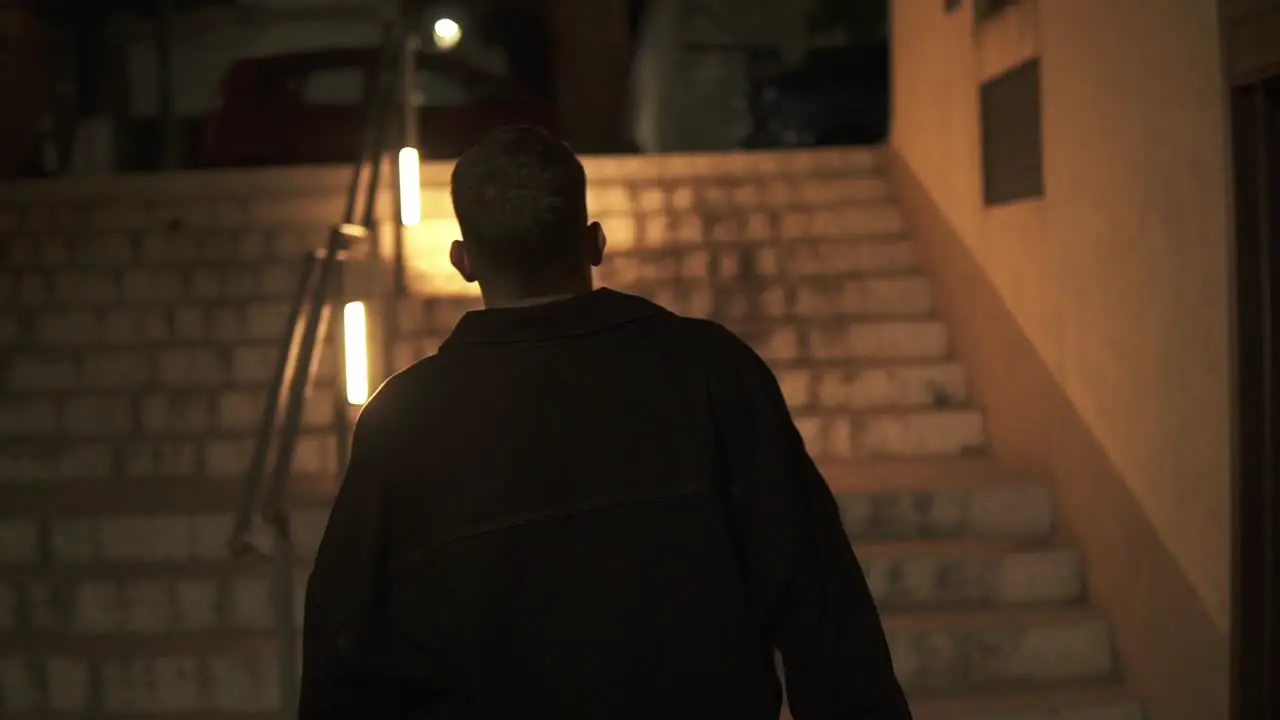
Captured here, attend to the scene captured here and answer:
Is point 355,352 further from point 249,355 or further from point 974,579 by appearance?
point 974,579

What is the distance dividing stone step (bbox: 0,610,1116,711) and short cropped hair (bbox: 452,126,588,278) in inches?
101

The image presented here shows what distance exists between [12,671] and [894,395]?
107 inches

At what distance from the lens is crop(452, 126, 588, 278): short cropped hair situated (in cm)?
123

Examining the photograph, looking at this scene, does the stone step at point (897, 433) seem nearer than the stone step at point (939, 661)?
No

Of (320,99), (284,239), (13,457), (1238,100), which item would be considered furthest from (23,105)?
(1238,100)

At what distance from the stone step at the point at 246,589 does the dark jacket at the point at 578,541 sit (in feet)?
8.57

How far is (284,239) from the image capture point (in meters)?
5.67

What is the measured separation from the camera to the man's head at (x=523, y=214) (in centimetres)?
123

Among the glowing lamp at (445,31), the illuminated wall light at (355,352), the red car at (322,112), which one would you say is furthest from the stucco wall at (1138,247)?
the red car at (322,112)

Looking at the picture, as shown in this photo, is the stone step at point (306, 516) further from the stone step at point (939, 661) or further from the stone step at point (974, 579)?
the stone step at point (939, 661)

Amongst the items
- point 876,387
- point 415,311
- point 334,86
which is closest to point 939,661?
point 876,387

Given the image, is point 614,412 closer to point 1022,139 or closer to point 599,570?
point 599,570

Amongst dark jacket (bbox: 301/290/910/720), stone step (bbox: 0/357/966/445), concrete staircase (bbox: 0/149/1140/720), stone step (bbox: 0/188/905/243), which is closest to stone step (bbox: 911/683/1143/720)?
concrete staircase (bbox: 0/149/1140/720)

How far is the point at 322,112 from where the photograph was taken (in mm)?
7070
